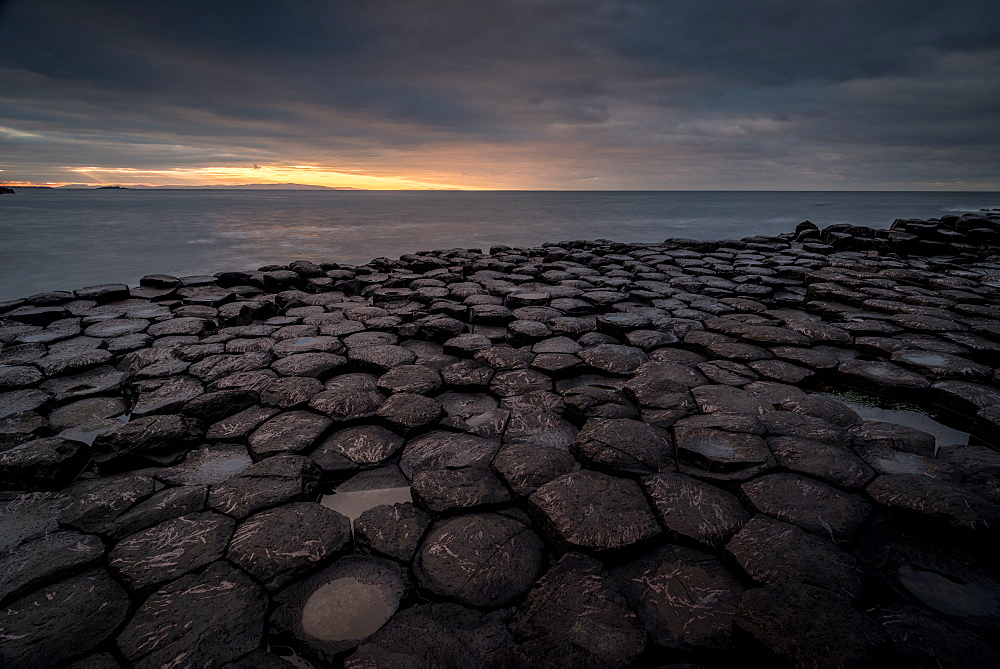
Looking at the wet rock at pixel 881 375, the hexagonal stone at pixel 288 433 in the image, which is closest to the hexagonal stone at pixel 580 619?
the hexagonal stone at pixel 288 433

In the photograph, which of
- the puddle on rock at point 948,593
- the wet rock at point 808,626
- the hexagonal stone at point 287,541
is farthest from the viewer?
the hexagonal stone at point 287,541

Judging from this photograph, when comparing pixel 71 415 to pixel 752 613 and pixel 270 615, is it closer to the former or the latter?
pixel 270 615

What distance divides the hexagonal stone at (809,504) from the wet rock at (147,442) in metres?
2.39

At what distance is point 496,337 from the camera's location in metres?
3.51

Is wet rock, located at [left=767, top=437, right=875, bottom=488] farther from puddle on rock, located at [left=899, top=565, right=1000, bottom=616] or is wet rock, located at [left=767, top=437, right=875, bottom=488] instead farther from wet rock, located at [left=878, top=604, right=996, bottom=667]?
wet rock, located at [left=878, top=604, right=996, bottom=667]

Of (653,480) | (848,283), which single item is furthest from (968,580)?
(848,283)

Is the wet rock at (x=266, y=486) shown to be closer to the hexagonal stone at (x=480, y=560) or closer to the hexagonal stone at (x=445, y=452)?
the hexagonal stone at (x=445, y=452)

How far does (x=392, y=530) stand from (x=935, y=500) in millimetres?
1897

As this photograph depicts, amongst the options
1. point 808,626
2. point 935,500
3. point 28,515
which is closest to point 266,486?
point 28,515

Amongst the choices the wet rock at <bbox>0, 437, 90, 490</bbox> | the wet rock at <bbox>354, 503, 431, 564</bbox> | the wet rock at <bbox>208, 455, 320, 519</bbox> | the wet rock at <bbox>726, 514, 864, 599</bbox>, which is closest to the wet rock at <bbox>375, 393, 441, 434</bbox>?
the wet rock at <bbox>208, 455, 320, 519</bbox>

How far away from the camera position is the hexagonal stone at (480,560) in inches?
54.1

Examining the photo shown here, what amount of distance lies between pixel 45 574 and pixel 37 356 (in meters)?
2.43

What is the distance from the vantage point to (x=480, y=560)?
1.47 m

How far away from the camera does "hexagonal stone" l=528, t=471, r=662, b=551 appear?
1499 mm
